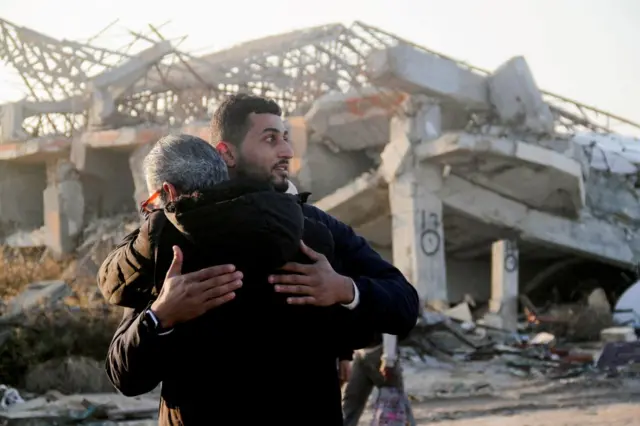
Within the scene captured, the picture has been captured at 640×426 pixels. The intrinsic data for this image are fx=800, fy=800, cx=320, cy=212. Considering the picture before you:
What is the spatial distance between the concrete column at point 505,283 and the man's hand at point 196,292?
1304cm

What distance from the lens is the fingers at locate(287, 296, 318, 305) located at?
1.81 m

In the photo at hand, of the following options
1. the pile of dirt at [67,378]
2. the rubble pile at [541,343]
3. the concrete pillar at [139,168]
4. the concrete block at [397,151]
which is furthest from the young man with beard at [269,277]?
the concrete pillar at [139,168]

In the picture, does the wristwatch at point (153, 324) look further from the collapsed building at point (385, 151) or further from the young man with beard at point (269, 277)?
the collapsed building at point (385, 151)

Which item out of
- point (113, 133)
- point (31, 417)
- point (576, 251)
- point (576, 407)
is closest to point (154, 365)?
point (31, 417)

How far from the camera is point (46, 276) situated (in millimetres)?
15906

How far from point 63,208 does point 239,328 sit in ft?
62.0

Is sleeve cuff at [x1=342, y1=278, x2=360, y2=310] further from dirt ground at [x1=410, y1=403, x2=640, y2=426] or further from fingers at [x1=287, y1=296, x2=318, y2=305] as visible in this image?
dirt ground at [x1=410, y1=403, x2=640, y2=426]

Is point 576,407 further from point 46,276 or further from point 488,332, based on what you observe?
point 46,276

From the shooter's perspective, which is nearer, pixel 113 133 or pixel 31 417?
pixel 31 417

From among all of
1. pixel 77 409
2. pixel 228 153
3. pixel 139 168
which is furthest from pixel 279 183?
pixel 139 168

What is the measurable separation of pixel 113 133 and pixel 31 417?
12.8 m

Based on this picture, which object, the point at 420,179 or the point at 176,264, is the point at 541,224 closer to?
the point at 420,179

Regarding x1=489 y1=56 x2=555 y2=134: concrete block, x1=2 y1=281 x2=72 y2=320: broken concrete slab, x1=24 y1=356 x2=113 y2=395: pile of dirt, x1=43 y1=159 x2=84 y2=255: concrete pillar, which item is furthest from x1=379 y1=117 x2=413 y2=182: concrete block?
x1=43 y1=159 x2=84 y2=255: concrete pillar

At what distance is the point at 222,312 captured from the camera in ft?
5.97
